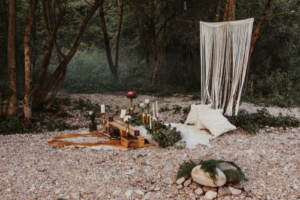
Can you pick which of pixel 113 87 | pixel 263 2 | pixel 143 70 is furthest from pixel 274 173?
pixel 143 70

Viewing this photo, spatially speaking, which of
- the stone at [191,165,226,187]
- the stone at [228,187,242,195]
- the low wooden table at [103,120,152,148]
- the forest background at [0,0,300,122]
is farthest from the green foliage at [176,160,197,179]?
the forest background at [0,0,300,122]

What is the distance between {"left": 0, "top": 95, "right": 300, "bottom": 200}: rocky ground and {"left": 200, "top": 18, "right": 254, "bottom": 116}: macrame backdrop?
896mm

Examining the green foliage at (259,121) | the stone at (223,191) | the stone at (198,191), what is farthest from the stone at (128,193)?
the green foliage at (259,121)

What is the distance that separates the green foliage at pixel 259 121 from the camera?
20.1 feet

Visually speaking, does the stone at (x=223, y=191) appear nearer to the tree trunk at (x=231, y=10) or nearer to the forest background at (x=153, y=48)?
the tree trunk at (x=231, y=10)

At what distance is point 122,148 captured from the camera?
5.09m

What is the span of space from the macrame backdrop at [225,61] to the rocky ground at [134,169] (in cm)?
90

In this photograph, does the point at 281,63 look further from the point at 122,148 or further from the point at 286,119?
the point at 122,148

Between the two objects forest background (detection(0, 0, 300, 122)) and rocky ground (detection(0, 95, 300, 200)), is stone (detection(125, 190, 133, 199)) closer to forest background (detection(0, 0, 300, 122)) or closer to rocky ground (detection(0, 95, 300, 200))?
rocky ground (detection(0, 95, 300, 200))

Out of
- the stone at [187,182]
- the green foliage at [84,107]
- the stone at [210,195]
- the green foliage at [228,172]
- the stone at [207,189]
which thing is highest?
the green foliage at [228,172]

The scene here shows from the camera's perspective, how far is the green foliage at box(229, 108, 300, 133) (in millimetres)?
6137

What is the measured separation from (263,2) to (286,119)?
244 inches

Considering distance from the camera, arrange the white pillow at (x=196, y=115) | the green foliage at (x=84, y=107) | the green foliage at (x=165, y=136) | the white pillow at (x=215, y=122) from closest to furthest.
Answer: the green foliage at (x=165, y=136)
the white pillow at (x=215, y=122)
the white pillow at (x=196, y=115)
the green foliage at (x=84, y=107)

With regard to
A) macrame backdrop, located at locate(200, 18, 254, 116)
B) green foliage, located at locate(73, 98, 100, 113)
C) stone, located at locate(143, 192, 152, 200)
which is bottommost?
stone, located at locate(143, 192, 152, 200)
